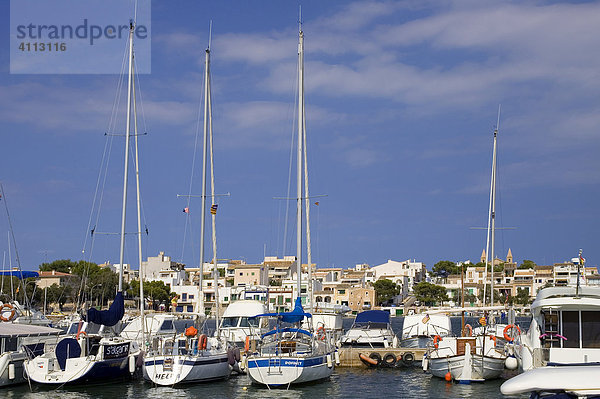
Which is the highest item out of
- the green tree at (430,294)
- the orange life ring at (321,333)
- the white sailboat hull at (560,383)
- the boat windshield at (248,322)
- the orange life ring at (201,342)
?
the white sailboat hull at (560,383)

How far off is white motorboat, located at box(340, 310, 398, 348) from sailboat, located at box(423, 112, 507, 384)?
6.59 metres

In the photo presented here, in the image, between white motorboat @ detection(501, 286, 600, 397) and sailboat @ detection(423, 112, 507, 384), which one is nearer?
white motorboat @ detection(501, 286, 600, 397)

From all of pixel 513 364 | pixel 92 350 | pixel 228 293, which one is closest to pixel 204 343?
pixel 92 350

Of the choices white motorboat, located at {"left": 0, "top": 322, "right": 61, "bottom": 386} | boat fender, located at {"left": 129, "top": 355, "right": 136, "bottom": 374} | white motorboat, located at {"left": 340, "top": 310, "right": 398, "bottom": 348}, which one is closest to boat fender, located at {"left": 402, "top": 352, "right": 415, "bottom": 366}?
white motorboat, located at {"left": 340, "top": 310, "right": 398, "bottom": 348}

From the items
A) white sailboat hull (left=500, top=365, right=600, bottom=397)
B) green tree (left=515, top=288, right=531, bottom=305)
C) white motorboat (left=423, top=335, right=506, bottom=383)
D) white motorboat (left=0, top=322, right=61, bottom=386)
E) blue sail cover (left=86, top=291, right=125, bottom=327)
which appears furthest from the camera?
green tree (left=515, top=288, right=531, bottom=305)

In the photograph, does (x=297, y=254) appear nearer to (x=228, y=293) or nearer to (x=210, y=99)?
(x=210, y=99)

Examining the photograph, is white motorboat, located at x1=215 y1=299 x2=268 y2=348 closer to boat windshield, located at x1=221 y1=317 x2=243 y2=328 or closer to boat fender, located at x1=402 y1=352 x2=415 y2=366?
boat windshield, located at x1=221 y1=317 x2=243 y2=328

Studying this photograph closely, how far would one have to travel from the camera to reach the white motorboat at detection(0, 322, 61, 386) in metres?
29.3

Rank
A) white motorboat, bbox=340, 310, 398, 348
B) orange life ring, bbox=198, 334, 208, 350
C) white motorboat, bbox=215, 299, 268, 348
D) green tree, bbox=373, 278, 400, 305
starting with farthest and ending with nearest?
green tree, bbox=373, 278, 400, 305, white motorboat, bbox=340, 310, 398, 348, white motorboat, bbox=215, 299, 268, 348, orange life ring, bbox=198, 334, 208, 350

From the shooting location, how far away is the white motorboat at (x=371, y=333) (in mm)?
39469

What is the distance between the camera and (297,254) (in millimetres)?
38094

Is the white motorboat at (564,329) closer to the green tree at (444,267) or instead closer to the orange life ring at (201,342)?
the orange life ring at (201,342)

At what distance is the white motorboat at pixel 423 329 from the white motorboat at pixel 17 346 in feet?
61.4

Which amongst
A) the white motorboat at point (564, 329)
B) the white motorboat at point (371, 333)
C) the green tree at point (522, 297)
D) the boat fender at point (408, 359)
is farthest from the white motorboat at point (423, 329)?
the green tree at point (522, 297)
